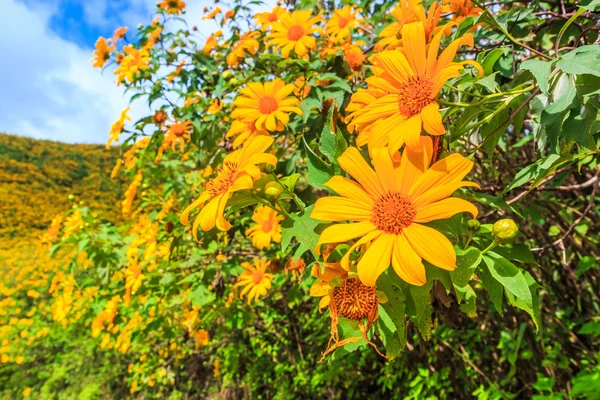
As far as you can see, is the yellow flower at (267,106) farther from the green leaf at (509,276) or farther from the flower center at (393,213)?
the green leaf at (509,276)

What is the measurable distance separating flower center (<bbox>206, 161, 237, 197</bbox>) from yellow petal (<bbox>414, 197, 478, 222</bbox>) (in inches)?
13.8

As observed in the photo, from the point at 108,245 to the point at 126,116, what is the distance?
911 mm

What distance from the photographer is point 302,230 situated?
0.68 meters

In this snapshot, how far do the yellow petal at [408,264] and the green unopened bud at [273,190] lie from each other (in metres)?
0.24

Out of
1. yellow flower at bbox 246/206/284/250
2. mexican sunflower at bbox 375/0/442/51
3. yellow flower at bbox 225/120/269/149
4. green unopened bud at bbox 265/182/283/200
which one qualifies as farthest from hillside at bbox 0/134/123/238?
green unopened bud at bbox 265/182/283/200

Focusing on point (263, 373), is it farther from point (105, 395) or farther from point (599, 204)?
point (599, 204)

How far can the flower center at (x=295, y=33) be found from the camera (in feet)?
4.96

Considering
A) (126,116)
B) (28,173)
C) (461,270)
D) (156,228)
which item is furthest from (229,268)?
(28,173)

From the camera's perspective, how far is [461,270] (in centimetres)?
61

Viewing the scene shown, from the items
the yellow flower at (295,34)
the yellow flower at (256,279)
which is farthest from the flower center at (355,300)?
the yellow flower at (256,279)

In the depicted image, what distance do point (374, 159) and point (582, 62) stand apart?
1.05 ft

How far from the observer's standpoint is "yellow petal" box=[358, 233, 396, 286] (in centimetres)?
55

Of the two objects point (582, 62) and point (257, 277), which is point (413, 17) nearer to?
point (582, 62)

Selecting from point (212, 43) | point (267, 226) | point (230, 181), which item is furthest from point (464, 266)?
point (212, 43)
